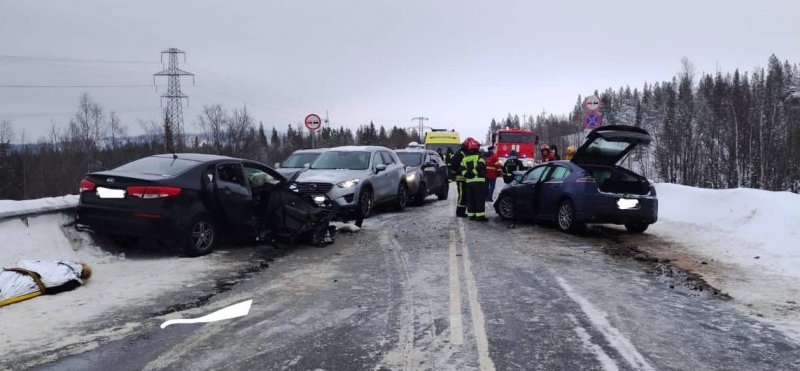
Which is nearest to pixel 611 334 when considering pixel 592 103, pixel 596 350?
pixel 596 350

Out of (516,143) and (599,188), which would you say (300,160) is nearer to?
(599,188)

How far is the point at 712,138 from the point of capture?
6681cm

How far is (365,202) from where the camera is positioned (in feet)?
39.6

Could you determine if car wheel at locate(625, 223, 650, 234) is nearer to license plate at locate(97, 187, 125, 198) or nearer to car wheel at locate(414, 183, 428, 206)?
car wheel at locate(414, 183, 428, 206)

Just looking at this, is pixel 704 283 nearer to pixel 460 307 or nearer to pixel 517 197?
pixel 460 307

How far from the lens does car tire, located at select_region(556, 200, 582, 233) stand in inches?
405

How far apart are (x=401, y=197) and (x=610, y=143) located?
239 inches

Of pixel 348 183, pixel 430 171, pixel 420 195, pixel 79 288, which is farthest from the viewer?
pixel 430 171

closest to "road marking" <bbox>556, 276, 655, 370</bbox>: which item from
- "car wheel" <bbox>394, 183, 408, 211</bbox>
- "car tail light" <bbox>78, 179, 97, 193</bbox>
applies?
"car tail light" <bbox>78, 179, 97, 193</bbox>

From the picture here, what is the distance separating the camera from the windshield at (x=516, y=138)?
34.0 metres

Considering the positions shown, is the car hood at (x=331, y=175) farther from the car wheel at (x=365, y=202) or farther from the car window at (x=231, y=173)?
the car window at (x=231, y=173)

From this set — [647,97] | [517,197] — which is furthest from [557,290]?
[647,97]

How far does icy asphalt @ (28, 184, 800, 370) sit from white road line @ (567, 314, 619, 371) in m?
0.02

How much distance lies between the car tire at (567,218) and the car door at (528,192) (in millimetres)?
805
